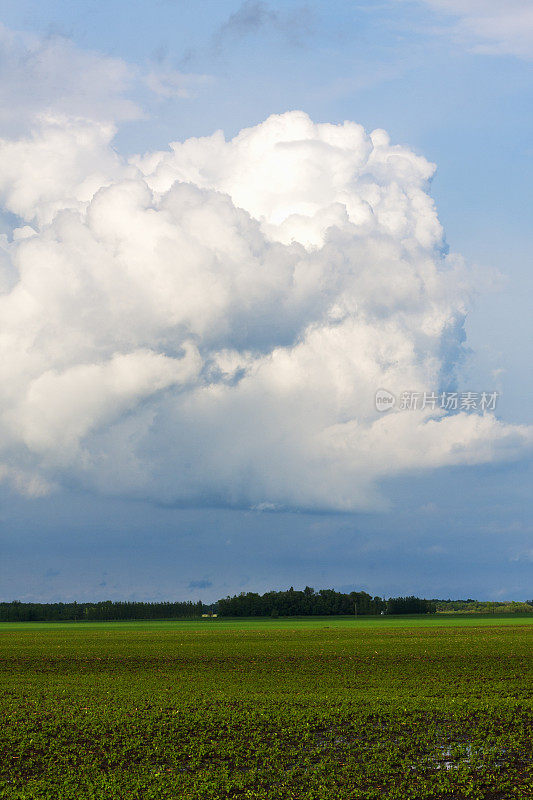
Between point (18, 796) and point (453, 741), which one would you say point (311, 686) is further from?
point (18, 796)

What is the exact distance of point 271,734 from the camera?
2994cm

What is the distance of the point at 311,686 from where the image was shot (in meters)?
43.2

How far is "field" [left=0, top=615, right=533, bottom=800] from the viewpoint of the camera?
24094 millimetres

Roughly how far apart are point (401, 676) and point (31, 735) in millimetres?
24740

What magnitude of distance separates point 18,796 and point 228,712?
1215cm

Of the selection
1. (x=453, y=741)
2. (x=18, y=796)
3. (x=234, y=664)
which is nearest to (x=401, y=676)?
(x=234, y=664)

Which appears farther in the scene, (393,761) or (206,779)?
(393,761)

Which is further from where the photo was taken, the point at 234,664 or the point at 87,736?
the point at 234,664

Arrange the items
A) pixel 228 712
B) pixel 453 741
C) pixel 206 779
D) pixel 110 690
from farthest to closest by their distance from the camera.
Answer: pixel 110 690 → pixel 228 712 → pixel 453 741 → pixel 206 779

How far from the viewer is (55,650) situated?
76812 millimetres

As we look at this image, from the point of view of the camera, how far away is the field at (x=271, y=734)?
79.0 feet

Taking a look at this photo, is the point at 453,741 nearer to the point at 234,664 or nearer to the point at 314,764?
the point at 314,764

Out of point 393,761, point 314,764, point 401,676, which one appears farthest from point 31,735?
point 401,676

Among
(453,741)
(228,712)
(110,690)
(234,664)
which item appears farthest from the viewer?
(234,664)
